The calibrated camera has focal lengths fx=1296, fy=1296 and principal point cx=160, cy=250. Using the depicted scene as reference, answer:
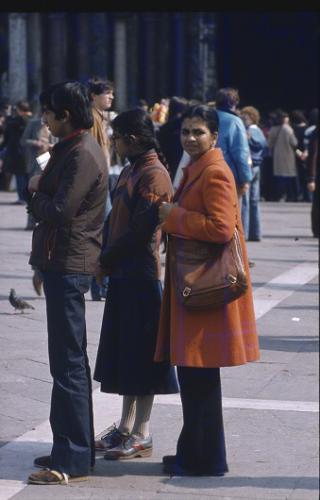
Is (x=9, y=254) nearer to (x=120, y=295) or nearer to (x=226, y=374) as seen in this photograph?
(x=226, y=374)

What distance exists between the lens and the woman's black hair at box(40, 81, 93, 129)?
16.4 feet

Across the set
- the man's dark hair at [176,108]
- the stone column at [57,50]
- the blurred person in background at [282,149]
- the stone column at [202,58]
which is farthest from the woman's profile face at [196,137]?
the stone column at [202,58]

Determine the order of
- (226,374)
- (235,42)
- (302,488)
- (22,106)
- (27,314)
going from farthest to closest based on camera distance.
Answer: (235,42), (22,106), (27,314), (226,374), (302,488)

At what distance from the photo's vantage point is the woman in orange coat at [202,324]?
16.3 ft

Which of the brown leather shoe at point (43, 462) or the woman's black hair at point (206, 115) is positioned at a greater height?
the woman's black hair at point (206, 115)

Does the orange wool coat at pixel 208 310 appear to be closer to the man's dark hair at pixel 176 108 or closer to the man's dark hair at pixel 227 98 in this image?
the man's dark hair at pixel 227 98

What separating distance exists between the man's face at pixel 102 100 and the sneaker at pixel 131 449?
11.0ft

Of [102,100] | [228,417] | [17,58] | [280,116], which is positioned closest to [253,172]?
[102,100]

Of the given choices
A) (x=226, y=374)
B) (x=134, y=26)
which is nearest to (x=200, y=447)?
(x=226, y=374)

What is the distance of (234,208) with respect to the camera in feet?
16.4

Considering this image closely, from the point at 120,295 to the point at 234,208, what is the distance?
680 millimetres

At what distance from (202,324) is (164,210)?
47 centimetres

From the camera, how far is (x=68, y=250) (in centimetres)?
501

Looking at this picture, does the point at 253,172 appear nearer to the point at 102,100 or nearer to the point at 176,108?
the point at 176,108
